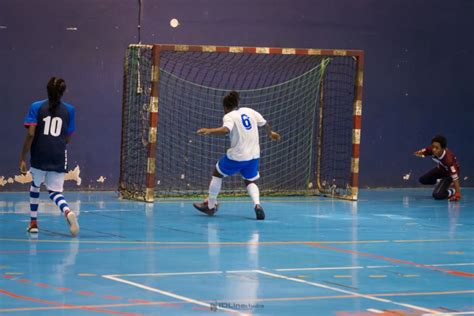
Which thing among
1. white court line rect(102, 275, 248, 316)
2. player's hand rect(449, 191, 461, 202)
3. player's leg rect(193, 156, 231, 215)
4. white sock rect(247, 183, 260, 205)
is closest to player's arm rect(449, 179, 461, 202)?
player's hand rect(449, 191, 461, 202)

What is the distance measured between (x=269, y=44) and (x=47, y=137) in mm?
9124

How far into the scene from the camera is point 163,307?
9.25 meters

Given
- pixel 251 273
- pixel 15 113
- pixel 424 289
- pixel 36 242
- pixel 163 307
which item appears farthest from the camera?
pixel 15 113

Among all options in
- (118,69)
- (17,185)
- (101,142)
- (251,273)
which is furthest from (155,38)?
(251,273)

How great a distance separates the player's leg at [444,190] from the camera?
70.0 ft

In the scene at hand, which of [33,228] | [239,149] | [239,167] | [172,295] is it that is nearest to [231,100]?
[239,149]

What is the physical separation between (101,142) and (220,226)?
6036 mm

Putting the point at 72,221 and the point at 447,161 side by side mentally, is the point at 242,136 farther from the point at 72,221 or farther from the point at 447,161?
the point at 447,161

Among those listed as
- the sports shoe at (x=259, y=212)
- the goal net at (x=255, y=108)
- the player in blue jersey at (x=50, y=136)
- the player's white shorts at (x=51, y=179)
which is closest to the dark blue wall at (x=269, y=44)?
the goal net at (x=255, y=108)

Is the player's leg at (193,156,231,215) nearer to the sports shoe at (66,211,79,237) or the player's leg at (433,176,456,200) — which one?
the sports shoe at (66,211,79,237)

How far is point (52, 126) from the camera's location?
1398cm

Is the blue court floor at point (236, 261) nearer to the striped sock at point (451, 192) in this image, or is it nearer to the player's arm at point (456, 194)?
the player's arm at point (456, 194)

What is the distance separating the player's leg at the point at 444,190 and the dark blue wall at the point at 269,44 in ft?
8.40

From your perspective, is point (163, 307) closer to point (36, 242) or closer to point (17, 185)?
point (36, 242)
